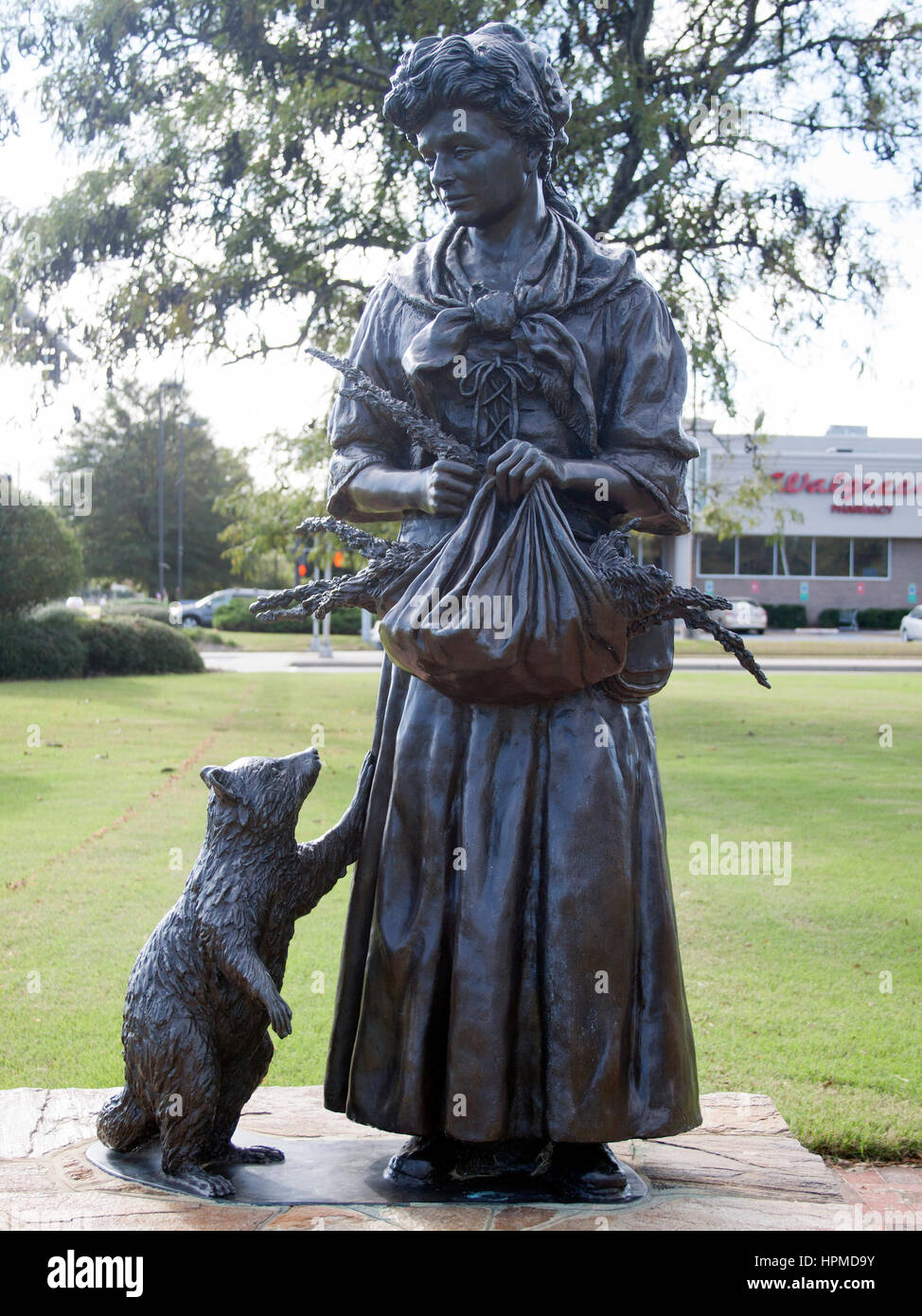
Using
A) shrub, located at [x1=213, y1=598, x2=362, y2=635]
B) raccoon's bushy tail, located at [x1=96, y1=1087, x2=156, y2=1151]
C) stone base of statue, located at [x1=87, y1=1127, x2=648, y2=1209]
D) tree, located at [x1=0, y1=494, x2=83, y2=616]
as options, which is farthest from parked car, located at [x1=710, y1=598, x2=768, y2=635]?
raccoon's bushy tail, located at [x1=96, y1=1087, x2=156, y2=1151]

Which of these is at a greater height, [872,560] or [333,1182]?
[872,560]

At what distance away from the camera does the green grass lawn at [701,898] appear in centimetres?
563

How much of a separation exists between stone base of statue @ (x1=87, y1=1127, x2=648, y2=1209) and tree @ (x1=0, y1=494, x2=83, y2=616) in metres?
21.6

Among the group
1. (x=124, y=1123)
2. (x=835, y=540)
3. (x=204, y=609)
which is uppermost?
(x=835, y=540)

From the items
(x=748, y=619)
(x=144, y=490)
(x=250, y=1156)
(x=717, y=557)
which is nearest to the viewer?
(x=250, y=1156)

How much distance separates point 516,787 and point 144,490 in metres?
53.4

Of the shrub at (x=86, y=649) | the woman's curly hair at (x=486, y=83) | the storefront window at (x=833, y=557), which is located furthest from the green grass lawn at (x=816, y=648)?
the woman's curly hair at (x=486, y=83)

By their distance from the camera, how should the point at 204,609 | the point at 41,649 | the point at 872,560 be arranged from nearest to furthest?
the point at 41,649
the point at 872,560
the point at 204,609

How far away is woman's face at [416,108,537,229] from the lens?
339 centimetres

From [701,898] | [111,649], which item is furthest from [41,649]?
[701,898]

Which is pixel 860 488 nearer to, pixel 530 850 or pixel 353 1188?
pixel 530 850

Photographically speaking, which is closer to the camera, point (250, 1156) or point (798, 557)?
point (250, 1156)

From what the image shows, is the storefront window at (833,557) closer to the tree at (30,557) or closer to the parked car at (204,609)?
the parked car at (204,609)

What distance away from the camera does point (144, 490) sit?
5462cm
